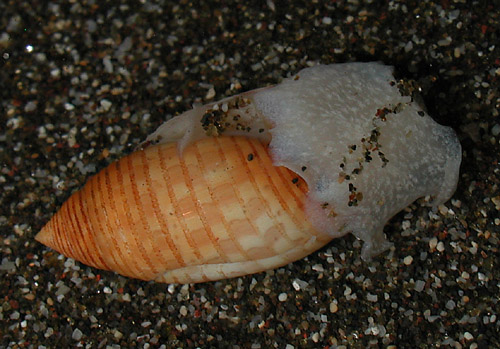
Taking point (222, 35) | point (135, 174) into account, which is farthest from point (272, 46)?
point (135, 174)

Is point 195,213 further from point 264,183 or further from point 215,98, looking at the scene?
point 215,98

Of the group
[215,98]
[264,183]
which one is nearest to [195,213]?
[264,183]

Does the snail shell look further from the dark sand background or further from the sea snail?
the dark sand background

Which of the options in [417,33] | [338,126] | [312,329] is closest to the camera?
[338,126]

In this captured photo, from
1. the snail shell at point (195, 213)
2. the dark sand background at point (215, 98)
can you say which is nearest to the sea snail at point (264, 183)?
the snail shell at point (195, 213)

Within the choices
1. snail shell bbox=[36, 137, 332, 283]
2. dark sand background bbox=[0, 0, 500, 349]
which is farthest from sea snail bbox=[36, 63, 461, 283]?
dark sand background bbox=[0, 0, 500, 349]

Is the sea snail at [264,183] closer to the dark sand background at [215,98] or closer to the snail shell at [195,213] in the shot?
the snail shell at [195,213]

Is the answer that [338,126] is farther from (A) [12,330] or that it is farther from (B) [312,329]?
(A) [12,330]
